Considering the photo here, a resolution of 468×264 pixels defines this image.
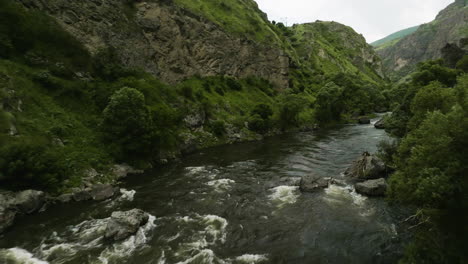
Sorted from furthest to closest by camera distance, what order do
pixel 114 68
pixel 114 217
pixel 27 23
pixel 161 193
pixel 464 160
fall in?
pixel 114 68
pixel 27 23
pixel 161 193
pixel 114 217
pixel 464 160

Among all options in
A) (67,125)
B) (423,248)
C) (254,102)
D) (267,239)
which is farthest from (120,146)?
(254,102)

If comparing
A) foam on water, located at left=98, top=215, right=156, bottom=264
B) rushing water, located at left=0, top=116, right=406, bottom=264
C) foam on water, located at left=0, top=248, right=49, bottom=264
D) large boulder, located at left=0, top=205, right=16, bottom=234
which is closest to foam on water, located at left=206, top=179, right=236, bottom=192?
rushing water, located at left=0, top=116, right=406, bottom=264

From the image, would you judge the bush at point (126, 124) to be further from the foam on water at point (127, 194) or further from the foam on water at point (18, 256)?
the foam on water at point (18, 256)

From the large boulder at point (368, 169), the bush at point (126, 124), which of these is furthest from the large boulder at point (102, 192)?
the large boulder at point (368, 169)

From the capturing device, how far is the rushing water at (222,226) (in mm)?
18000

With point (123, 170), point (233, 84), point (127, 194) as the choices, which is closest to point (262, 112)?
point (233, 84)

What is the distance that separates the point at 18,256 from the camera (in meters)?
18.4

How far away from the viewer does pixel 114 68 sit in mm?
55562

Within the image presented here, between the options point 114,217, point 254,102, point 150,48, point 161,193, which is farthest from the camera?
point 254,102

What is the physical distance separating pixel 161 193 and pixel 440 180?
27.6m

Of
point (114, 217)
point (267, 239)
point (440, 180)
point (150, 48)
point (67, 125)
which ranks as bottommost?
point (267, 239)

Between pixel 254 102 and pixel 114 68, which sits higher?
pixel 114 68

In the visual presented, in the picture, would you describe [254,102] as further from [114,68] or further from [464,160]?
[464,160]

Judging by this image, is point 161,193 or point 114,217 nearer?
point 114,217
